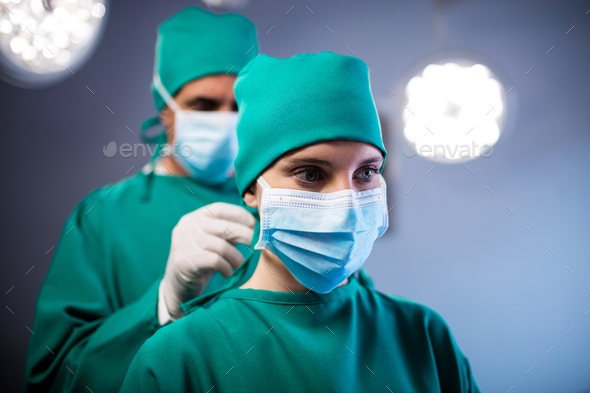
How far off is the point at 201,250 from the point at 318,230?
364 mm

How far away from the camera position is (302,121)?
86cm

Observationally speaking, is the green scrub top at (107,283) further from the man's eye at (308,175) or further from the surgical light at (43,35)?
the man's eye at (308,175)

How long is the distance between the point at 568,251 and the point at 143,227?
214 centimetres

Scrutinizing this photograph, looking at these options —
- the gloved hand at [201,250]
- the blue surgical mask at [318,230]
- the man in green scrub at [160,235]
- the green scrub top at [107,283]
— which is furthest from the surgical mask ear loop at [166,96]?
the blue surgical mask at [318,230]

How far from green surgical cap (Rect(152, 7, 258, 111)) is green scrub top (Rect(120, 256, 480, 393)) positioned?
0.84 m

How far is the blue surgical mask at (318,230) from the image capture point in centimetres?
87

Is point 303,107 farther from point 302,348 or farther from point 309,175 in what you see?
point 302,348

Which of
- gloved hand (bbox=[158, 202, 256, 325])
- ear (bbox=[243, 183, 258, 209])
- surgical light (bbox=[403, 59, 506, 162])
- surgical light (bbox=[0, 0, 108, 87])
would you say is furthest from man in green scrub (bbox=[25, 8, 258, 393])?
surgical light (bbox=[403, 59, 506, 162])

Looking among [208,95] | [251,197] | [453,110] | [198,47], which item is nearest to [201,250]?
[251,197]

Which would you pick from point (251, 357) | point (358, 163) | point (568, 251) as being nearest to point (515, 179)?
point (568, 251)

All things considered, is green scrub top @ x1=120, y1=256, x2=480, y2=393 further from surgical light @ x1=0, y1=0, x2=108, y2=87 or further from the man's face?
surgical light @ x1=0, y1=0, x2=108, y2=87

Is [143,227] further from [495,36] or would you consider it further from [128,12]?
[495,36]

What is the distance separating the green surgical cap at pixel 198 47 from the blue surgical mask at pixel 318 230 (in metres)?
0.70

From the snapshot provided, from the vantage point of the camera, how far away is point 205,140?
4.42ft
